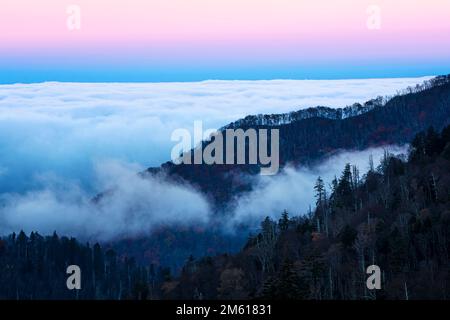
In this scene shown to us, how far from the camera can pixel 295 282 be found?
39188 millimetres

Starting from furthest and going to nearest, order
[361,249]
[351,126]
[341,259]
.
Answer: [351,126]
[341,259]
[361,249]

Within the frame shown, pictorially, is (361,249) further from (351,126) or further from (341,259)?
(351,126)

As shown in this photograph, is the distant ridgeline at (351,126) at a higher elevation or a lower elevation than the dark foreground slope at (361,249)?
higher

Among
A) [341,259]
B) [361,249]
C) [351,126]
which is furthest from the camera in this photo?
[351,126]

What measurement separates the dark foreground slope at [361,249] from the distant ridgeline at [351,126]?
89.8 metres

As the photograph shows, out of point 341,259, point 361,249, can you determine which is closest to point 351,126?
point 341,259

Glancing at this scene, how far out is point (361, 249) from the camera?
5291 cm

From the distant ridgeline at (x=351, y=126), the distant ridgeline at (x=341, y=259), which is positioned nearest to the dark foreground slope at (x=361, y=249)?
the distant ridgeline at (x=341, y=259)

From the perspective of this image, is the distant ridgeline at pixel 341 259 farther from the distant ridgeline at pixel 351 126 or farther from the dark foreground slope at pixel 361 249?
the distant ridgeline at pixel 351 126

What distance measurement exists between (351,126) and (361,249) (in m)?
135

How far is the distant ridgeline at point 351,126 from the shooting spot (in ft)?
558

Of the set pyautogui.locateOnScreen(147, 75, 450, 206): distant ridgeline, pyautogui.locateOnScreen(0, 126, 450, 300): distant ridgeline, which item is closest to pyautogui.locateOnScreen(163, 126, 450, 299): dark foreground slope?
pyautogui.locateOnScreen(0, 126, 450, 300): distant ridgeline

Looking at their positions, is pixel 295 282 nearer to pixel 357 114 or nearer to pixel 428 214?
pixel 428 214
